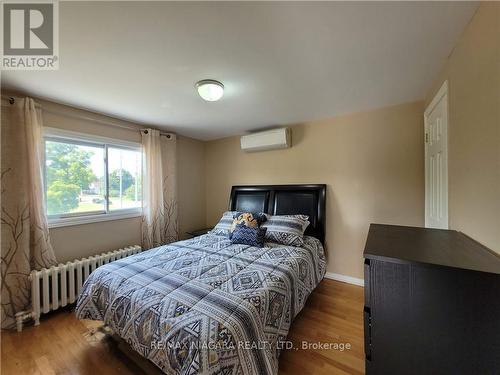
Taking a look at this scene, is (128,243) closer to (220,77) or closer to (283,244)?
(283,244)

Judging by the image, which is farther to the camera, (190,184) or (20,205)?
(190,184)

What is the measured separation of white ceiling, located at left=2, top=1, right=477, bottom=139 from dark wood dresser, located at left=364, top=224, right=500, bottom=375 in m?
1.28

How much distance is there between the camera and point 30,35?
1.28 m

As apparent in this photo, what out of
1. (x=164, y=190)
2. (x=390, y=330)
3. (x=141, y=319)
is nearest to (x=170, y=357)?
(x=141, y=319)

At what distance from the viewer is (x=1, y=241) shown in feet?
6.10

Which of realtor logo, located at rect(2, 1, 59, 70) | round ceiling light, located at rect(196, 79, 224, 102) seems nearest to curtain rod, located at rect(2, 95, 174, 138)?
realtor logo, located at rect(2, 1, 59, 70)

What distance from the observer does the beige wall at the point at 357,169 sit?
2.34m

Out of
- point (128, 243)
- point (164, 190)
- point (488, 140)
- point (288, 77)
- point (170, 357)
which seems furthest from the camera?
point (164, 190)

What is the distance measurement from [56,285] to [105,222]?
2.64ft

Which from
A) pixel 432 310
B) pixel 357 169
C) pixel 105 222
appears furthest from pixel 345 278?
pixel 105 222

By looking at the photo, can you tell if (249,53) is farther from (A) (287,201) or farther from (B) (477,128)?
(A) (287,201)

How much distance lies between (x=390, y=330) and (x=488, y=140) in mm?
1011

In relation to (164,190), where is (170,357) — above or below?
below

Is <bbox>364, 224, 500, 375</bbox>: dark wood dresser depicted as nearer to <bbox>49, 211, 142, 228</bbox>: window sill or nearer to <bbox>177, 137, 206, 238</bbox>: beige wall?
<bbox>49, 211, 142, 228</bbox>: window sill
